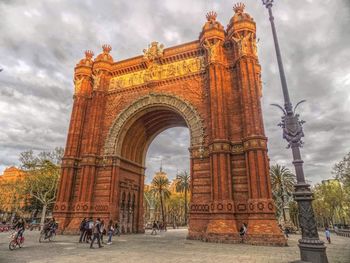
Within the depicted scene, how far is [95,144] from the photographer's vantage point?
23781 mm

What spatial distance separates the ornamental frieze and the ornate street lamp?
13553mm

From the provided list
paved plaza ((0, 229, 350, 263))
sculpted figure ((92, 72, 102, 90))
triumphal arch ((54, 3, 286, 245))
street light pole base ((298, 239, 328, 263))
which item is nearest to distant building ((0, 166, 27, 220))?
triumphal arch ((54, 3, 286, 245))

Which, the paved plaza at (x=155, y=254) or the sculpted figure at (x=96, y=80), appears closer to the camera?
the paved plaza at (x=155, y=254)

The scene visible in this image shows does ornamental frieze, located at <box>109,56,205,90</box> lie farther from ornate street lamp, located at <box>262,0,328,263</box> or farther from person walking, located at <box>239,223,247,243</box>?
person walking, located at <box>239,223,247,243</box>

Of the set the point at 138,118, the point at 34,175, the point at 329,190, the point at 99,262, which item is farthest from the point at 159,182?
the point at 99,262

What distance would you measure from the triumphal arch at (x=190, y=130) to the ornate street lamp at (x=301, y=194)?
319 inches

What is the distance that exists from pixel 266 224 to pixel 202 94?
12004mm

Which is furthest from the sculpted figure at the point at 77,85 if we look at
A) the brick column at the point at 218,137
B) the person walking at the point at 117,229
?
the person walking at the point at 117,229

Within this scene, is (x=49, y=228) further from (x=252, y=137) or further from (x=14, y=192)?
(x=14, y=192)

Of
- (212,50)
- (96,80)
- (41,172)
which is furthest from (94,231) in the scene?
(41,172)

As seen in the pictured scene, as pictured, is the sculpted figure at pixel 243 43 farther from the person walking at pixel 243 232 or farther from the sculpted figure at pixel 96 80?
the sculpted figure at pixel 96 80

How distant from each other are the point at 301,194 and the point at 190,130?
1362 centimetres

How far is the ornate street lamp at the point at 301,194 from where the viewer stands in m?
6.97

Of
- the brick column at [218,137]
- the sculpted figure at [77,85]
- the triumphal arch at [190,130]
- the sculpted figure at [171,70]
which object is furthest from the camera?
the sculpted figure at [77,85]
